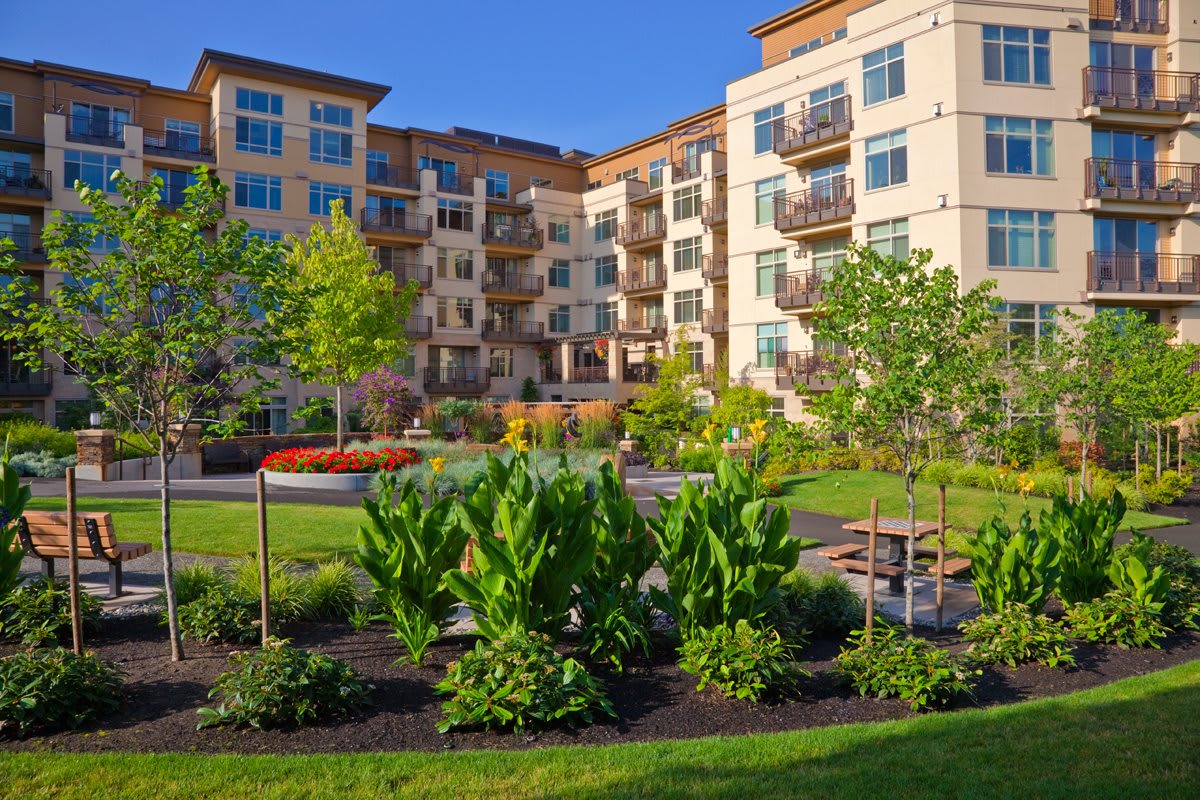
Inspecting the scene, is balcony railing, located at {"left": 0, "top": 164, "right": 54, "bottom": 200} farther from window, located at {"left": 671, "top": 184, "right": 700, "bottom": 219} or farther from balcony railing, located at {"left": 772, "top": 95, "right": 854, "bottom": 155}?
balcony railing, located at {"left": 772, "top": 95, "right": 854, "bottom": 155}

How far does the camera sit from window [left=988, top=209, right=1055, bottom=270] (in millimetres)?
28016

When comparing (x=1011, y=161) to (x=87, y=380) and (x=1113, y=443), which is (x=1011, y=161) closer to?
(x=1113, y=443)

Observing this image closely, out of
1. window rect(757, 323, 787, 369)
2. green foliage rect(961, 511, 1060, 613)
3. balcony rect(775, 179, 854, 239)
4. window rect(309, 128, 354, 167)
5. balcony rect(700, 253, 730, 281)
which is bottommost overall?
green foliage rect(961, 511, 1060, 613)

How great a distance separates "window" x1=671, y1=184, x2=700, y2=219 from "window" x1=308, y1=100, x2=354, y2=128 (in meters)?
16.6

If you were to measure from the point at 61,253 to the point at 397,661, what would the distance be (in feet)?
13.1

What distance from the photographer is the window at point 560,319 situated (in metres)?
50.2

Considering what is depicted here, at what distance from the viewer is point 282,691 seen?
17.9 feet

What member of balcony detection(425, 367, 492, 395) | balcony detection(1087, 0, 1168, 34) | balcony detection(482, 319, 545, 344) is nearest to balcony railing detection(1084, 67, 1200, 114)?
balcony detection(1087, 0, 1168, 34)

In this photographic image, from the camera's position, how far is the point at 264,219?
129 feet

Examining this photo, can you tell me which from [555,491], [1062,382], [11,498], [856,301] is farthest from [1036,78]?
[11,498]

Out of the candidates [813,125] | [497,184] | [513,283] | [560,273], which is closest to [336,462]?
[813,125]

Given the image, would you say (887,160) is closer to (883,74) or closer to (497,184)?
(883,74)

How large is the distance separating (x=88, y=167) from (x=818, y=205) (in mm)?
30400

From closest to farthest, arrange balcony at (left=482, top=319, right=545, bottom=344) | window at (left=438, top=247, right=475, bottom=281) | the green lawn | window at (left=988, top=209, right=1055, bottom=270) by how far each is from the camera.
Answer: the green lawn < window at (left=988, top=209, right=1055, bottom=270) < window at (left=438, top=247, right=475, bottom=281) < balcony at (left=482, top=319, right=545, bottom=344)
